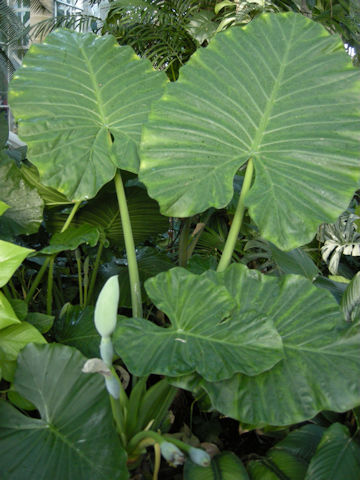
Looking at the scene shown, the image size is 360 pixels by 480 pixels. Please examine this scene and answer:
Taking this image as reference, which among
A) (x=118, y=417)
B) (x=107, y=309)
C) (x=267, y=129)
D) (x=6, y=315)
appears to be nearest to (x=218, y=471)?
(x=118, y=417)

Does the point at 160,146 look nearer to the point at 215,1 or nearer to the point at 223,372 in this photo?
the point at 223,372

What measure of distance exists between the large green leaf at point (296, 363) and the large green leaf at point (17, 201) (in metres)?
0.56

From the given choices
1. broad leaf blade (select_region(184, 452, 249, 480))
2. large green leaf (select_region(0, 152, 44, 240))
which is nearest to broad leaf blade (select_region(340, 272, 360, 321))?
broad leaf blade (select_region(184, 452, 249, 480))

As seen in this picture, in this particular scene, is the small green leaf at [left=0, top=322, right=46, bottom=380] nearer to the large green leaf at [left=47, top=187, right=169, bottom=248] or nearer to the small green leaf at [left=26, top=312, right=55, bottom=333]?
the small green leaf at [left=26, top=312, right=55, bottom=333]

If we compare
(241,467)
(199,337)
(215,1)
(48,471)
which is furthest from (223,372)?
(215,1)

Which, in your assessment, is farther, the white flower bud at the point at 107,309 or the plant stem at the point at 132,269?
the plant stem at the point at 132,269

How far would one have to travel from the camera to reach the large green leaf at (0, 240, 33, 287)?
744 millimetres

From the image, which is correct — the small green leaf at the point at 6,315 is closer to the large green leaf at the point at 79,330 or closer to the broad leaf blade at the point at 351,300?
the large green leaf at the point at 79,330

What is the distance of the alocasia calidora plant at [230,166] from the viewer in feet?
2.27

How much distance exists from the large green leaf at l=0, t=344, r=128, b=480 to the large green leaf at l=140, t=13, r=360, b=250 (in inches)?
14.6

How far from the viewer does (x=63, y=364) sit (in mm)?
764

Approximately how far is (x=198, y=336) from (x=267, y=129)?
0.48 metres

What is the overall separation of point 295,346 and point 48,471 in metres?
0.47

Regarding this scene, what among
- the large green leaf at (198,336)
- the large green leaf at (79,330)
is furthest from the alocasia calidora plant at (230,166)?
the large green leaf at (79,330)
